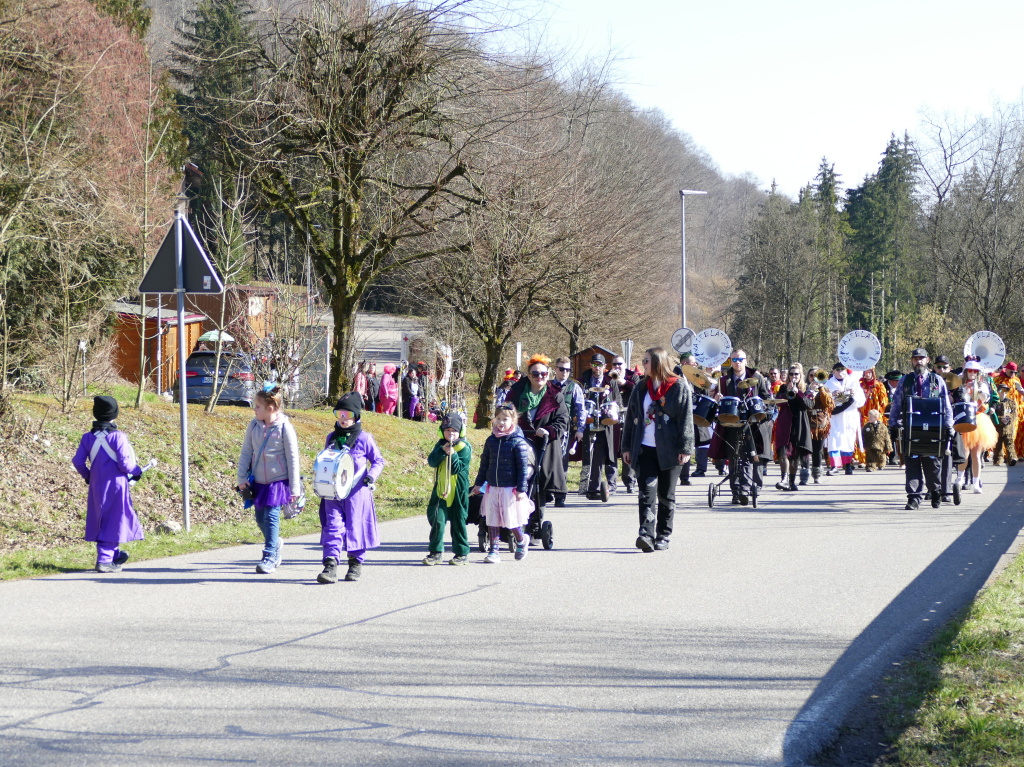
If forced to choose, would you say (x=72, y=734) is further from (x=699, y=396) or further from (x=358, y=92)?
(x=358, y=92)

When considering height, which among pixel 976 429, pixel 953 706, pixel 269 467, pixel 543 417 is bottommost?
pixel 953 706

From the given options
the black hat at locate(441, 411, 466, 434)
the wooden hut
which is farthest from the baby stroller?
the wooden hut

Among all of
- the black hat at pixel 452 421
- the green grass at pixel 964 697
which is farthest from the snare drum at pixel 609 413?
the green grass at pixel 964 697

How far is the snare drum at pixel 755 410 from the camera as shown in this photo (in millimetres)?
15757

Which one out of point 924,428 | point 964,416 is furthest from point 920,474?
point 964,416

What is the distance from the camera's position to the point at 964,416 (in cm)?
1584

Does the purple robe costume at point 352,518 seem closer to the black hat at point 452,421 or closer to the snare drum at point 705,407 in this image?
the black hat at point 452,421

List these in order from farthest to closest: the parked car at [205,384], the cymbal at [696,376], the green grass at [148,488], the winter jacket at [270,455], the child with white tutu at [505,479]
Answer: the parked car at [205,384] < the cymbal at [696,376] < the green grass at [148,488] < the child with white tutu at [505,479] < the winter jacket at [270,455]

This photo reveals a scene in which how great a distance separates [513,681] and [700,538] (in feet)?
21.7

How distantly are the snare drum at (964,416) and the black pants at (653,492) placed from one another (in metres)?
5.94

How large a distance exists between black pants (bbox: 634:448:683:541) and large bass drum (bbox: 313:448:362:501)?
334 cm

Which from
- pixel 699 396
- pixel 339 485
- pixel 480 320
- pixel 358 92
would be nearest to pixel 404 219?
pixel 358 92

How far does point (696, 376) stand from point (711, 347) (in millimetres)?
4354

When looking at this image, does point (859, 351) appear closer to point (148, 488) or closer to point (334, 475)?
point (148, 488)
